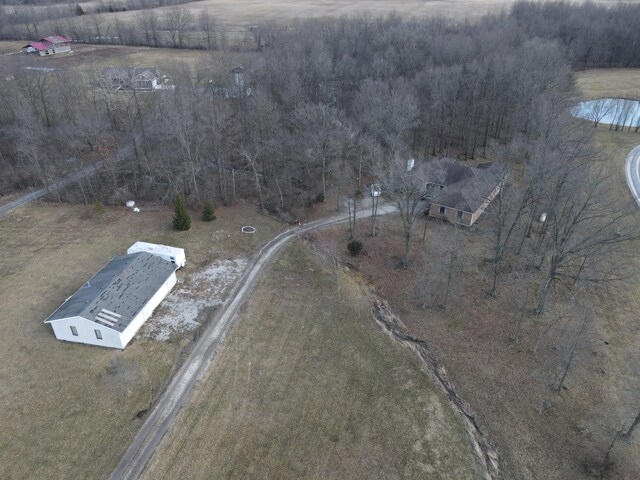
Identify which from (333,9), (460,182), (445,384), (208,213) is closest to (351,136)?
(460,182)

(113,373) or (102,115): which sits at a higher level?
(102,115)

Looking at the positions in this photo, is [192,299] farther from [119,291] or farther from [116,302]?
[116,302]

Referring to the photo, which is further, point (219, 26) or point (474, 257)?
point (219, 26)

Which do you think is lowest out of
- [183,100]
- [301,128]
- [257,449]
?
[257,449]

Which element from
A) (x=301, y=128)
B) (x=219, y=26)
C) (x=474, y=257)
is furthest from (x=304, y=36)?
(x=474, y=257)

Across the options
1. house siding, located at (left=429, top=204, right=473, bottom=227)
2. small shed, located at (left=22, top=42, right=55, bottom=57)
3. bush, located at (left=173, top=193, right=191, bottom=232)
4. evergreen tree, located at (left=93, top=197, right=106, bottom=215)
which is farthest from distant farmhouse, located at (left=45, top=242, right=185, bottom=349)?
small shed, located at (left=22, top=42, right=55, bottom=57)

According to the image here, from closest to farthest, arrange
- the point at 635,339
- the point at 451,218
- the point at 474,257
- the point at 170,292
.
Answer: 1. the point at 635,339
2. the point at 170,292
3. the point at 474,257
4. the point at 451,218

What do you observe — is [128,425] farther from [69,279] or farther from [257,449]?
[69,279]
